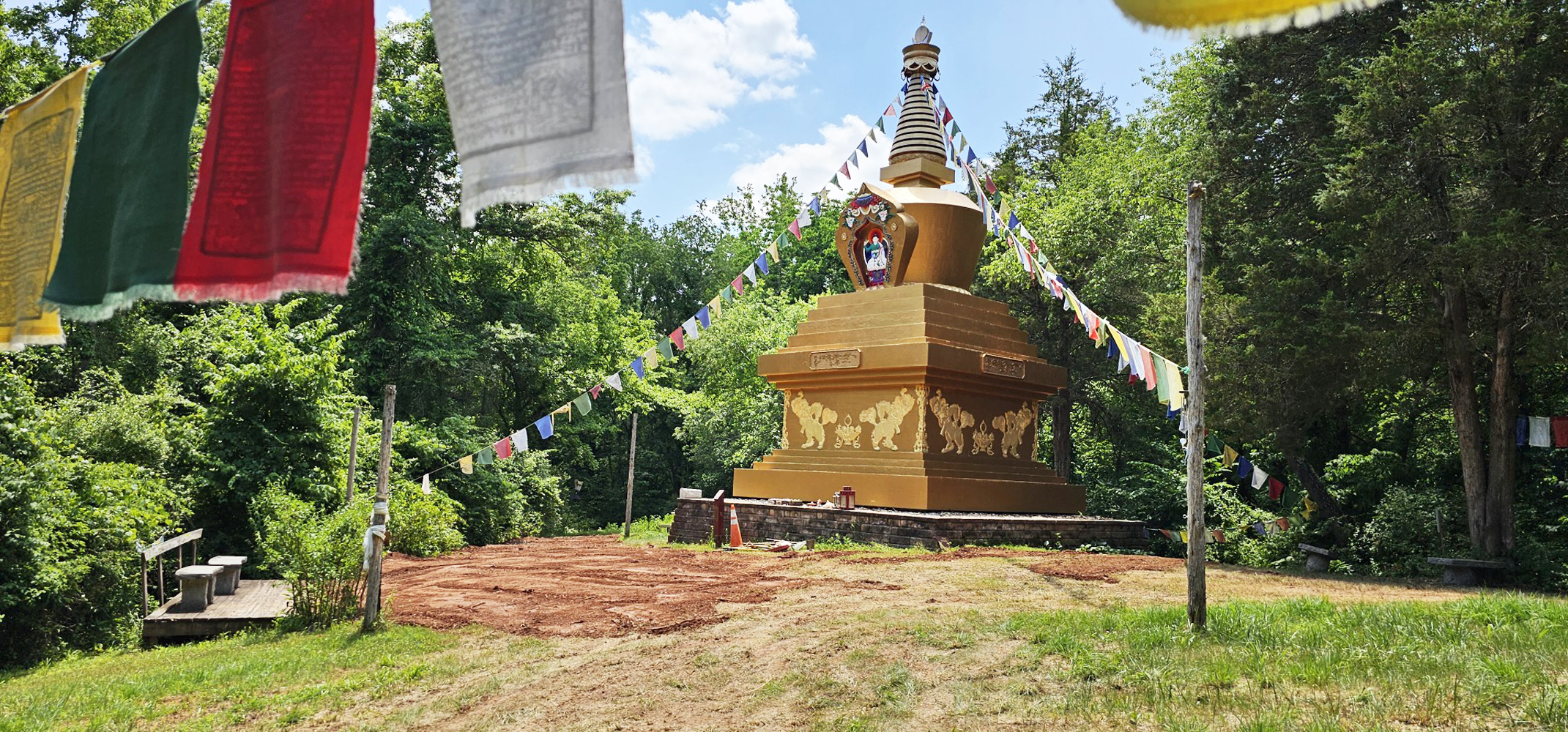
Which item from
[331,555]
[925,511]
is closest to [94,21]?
[331,555]

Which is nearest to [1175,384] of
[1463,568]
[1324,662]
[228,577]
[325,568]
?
[1463,568]

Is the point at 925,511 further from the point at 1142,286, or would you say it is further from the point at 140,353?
the point at 140,353

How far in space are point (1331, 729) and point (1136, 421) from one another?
22.2m

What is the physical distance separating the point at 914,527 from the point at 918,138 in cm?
852

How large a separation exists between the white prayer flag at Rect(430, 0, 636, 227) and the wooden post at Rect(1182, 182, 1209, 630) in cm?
551

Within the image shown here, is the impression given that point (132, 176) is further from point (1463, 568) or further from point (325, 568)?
point (1463, 568)

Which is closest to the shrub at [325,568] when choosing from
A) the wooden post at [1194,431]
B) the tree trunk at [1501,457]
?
the wooden post at [1194,431]

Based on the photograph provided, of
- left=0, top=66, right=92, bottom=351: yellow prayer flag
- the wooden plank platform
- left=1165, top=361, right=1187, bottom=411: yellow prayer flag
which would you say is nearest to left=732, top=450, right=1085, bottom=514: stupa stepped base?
left=1165, top=361, right=1187, bottom=411: yellow prayer flag

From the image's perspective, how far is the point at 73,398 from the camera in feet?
48.3

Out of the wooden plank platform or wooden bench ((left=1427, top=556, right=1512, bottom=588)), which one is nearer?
the wooden plank platform

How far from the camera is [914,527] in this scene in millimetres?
14164

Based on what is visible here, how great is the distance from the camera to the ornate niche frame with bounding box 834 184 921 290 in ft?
62.0

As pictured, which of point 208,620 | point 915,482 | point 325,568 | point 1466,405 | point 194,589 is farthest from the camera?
point 915,482

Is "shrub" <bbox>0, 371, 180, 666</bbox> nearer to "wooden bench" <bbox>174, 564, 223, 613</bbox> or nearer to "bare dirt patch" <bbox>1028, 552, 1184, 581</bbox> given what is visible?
"wooden bench" <bbox>174, 564, 223, 613</bbox>
